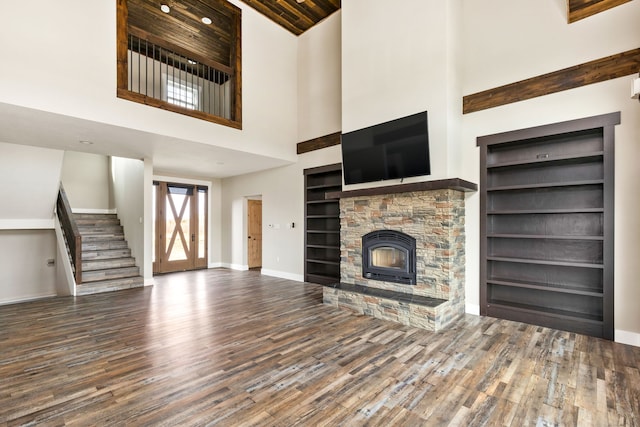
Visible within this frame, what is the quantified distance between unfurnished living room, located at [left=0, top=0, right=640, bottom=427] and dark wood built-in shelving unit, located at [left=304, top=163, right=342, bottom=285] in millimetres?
87

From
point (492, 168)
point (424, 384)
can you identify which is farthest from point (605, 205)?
point (424, 384)

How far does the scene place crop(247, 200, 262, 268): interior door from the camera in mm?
8617

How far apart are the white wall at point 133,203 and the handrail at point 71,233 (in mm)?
1057

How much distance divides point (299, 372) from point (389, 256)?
2425 millimetres

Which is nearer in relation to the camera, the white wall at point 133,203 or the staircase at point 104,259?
the staircase at point 104,259

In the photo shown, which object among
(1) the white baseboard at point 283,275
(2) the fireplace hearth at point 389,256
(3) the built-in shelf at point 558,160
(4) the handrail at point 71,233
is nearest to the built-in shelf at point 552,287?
(2) the fireplace hearth at point 389,256

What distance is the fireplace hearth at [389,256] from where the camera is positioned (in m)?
4.35

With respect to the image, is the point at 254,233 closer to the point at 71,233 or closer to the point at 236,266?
the point at 236,266

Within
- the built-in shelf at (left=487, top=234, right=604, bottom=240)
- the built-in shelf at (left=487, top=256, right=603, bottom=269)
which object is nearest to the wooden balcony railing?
the built-in shelf at (left=487, top=234, right=604, bottom=240)

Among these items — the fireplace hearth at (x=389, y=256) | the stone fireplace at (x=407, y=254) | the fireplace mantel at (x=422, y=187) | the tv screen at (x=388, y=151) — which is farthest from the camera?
the fireplace hearth at (x=389, y=256)

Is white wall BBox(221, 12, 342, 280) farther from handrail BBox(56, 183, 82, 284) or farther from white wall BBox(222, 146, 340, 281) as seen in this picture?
handrail BBox(56, 183, 82, 284)

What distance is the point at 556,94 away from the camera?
3.80 meters

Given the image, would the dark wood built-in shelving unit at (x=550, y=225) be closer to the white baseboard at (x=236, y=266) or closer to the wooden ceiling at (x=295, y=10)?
the wooden ceiling at (x=295, y=10)

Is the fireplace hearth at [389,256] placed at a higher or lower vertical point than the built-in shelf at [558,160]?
lower
